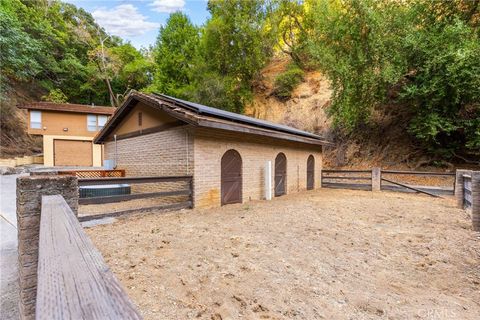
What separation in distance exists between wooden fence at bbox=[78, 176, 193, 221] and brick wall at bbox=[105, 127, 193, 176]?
0.46 metres

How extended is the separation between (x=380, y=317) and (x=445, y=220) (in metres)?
5.27

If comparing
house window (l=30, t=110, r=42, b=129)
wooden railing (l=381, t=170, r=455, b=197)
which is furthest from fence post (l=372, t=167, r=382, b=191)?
house window (l=30, t=110, r=42, b=129)

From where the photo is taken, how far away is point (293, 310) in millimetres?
2479

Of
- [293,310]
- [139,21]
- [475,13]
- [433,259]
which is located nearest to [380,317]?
[293,310]

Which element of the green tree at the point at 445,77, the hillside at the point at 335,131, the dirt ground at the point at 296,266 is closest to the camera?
the dirt ground at the point at 296,266

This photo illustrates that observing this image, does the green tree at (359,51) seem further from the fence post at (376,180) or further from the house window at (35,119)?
the house window at (35,119)

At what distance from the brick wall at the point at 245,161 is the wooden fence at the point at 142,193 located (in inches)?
18.4

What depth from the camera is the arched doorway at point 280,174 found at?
1051 cm

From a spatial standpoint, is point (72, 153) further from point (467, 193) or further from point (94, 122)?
point (467, 193)

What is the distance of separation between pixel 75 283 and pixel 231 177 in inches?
298

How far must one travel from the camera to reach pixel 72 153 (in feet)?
71.4

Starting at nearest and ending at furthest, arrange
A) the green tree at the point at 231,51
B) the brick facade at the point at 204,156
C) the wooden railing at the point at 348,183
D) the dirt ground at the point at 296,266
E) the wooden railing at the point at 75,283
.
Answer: the wooden railing at the point at 75,283
the dirt ground at the point at 296,266
the brick facade at the point at 204,156
the wooden railing at the point at 348,183
the green tree at the point at 231,51

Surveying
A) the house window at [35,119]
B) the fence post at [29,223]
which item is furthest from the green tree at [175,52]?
the fence post at [29,223]

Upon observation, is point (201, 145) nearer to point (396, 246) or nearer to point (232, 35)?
point (396, 246)
